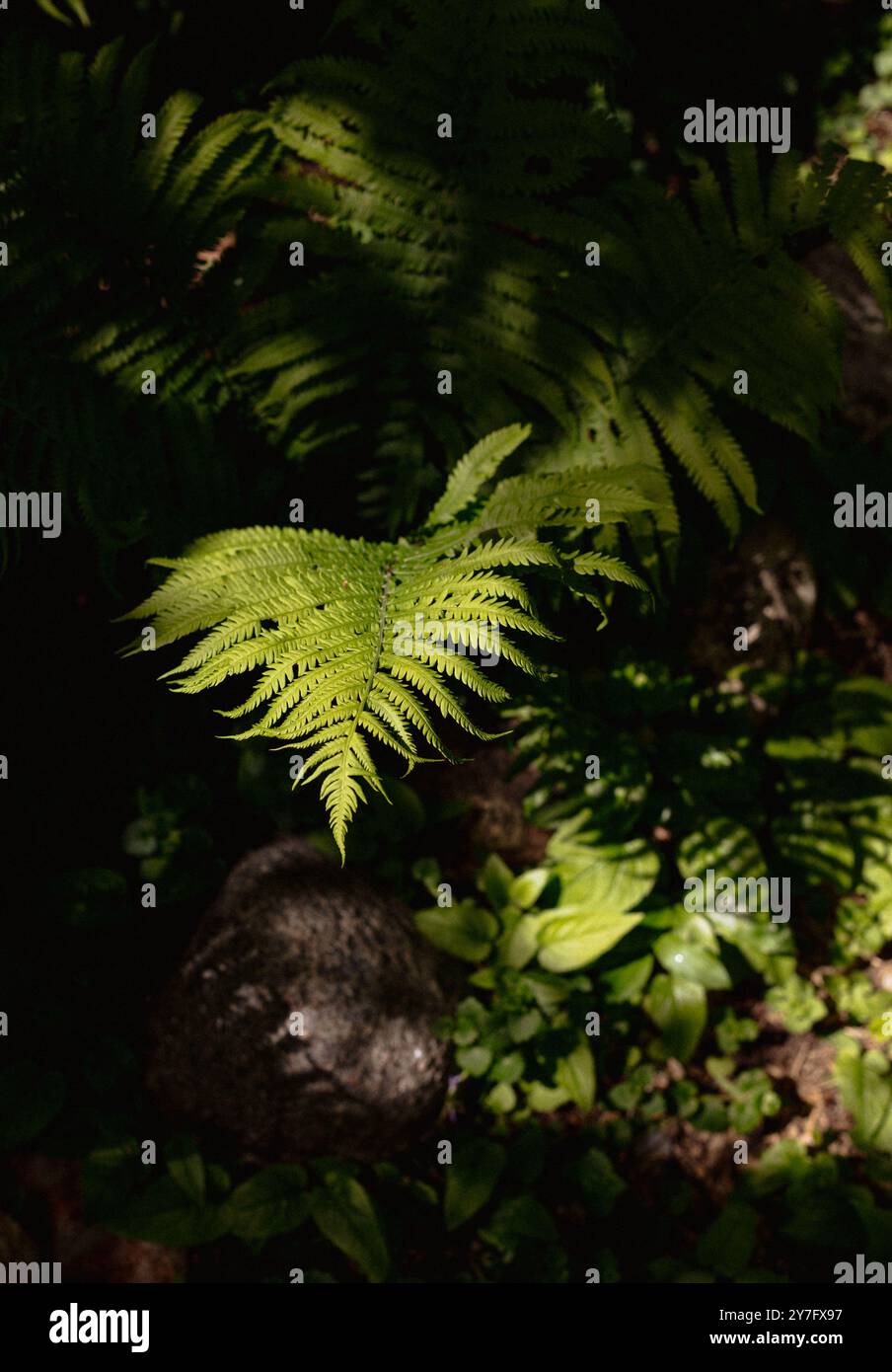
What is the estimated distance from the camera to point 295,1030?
3.04 m

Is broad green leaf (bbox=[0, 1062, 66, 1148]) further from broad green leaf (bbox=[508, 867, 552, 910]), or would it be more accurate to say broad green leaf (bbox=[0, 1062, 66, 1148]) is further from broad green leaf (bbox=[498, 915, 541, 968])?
broad green leaf (bbox=[508, 867, 552, 910])

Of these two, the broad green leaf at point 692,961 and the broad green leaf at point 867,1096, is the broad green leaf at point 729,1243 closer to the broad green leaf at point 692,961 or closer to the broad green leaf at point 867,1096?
the broad green leaf at point 867,1096

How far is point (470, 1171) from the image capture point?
3000mm

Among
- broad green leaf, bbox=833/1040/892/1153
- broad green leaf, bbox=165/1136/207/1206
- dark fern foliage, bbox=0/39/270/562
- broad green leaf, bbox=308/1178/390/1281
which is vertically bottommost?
broad green leaf, bbox=308/1178/390/1281

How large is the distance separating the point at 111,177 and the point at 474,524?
1.41 metres

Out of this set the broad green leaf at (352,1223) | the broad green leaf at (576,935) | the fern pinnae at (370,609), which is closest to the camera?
the fern pinnae at (370,609)

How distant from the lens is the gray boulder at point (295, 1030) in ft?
9.91

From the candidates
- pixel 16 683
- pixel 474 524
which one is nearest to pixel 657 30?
pixel 474 524

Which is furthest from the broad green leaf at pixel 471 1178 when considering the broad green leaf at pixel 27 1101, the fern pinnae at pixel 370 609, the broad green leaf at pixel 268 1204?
the fern pinnae at pixel 370 609

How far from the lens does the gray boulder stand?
3021 millimetres

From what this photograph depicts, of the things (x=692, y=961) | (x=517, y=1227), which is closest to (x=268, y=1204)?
(x=517, y=1227)

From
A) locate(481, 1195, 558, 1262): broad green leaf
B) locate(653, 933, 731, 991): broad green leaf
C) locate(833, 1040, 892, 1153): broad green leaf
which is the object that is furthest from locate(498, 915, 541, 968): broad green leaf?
locate(833, 1040, 892, 1153): broad green leaf
